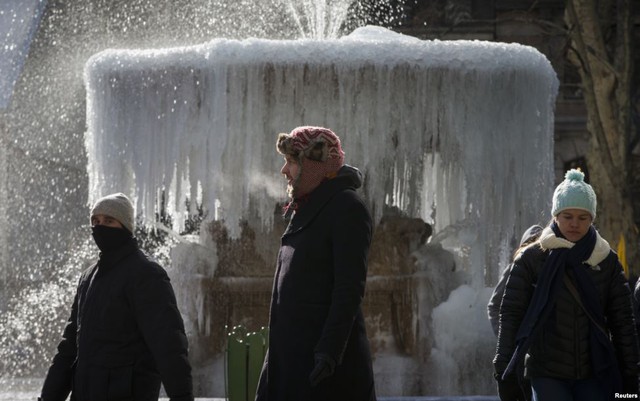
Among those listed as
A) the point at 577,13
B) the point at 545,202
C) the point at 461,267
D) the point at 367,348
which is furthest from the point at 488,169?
the point at 577,13

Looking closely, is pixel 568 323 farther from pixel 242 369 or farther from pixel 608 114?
pixel 608 114

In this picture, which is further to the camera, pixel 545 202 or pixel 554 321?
pixel 545 202

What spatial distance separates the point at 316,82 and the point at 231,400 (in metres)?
3.07

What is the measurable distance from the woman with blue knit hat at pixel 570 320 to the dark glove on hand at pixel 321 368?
107 cm

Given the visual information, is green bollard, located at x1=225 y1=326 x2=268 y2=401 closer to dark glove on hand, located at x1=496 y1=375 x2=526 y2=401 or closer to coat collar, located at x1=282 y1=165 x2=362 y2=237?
dark glove on hand, located at x1=496 y1=375 x2=526 y2=401

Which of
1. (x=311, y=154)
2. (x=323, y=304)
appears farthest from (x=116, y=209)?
(x=323, y=304)

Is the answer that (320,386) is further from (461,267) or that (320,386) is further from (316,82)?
(461,267)

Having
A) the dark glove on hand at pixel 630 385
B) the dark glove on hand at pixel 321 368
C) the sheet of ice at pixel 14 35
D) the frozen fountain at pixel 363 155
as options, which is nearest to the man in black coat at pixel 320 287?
the dark glove on hand at pixel 321 368

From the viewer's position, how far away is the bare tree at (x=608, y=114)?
684 inches

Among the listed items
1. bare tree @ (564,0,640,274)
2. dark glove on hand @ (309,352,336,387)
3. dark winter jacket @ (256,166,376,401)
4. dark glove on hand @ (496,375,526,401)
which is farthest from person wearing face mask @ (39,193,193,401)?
bare tree @ (564,0,640,274)

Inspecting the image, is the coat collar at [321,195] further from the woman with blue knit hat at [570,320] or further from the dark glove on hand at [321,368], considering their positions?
the woman with blue knit hat at [570,320]

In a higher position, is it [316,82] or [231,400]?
[316,82]

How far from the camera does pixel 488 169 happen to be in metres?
9.49

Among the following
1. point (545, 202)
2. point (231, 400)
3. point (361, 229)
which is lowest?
point (231, 400)
